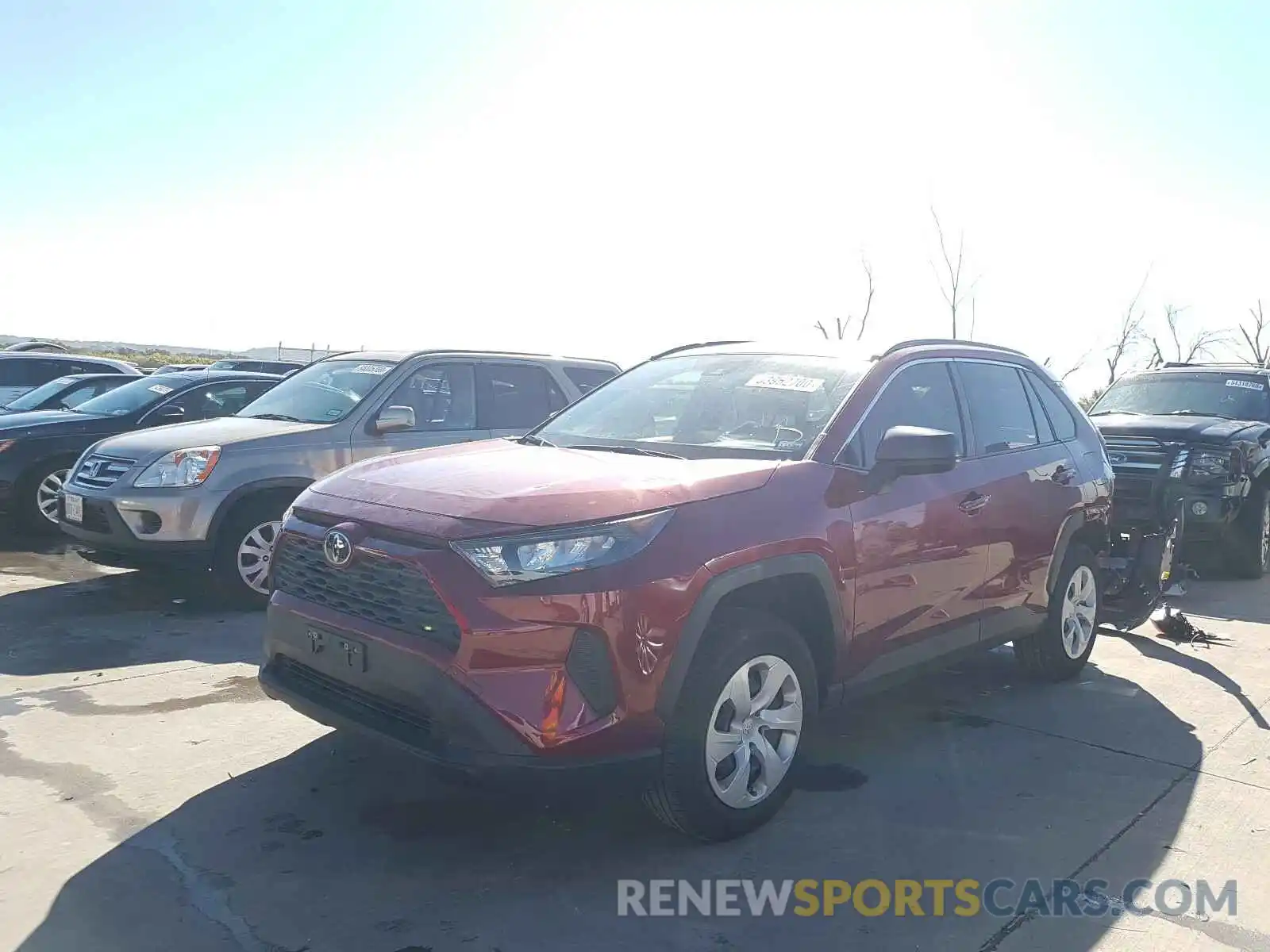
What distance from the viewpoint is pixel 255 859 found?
3.26 meters

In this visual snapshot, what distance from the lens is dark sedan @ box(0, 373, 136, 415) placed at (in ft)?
36.7

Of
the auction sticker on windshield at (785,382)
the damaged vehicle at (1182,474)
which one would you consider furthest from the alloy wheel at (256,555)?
the damaged vehicle at (1182,474)

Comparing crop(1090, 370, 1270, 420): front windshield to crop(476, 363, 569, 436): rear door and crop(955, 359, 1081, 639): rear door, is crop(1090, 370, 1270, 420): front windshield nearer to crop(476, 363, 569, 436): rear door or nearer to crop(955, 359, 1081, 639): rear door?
crop(955, 359, 1081, 639): rear door

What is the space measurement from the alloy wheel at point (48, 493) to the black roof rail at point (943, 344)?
7.22m

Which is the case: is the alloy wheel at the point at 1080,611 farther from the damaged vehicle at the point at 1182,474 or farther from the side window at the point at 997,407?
the side window at the point at 997,407

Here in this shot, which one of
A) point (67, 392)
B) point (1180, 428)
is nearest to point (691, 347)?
point (1180, 428)

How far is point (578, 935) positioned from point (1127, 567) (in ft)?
16.2

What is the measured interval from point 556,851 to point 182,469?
13.6ft

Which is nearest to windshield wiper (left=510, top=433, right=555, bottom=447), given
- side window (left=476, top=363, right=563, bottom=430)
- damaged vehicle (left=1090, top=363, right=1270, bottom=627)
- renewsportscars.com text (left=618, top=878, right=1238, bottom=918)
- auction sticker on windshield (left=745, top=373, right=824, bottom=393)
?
auction sticker on windshield (left=745, top=373, right=824, bottom=393)

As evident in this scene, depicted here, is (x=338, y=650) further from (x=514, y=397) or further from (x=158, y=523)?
(x=514, y=397)

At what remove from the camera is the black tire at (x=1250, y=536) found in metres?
8.88

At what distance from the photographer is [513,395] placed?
779 centimetres

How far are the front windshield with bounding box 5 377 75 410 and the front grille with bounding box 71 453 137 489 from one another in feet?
17.0

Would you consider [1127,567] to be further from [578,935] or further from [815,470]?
[578,935]
